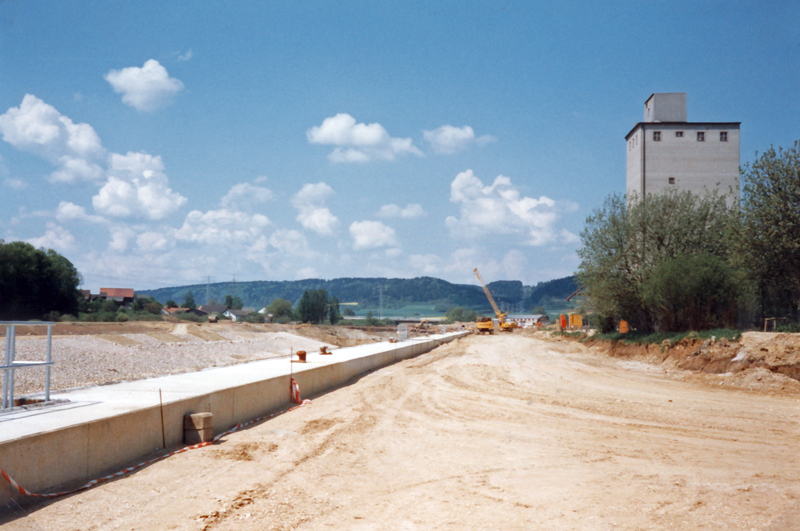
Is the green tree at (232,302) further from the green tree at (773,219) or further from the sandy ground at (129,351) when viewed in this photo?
the green tree at (773,219)

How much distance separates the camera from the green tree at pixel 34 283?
176ft

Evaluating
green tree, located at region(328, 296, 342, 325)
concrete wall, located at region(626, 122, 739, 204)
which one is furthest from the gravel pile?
green tree, located at region(328, 296, 342, 325)

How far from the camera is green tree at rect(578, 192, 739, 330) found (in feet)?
104

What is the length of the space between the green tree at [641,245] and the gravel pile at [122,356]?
19.9 meters

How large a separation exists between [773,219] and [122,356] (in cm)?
3354

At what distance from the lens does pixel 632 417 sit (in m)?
12.5

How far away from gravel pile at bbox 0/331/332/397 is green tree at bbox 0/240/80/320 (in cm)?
2247

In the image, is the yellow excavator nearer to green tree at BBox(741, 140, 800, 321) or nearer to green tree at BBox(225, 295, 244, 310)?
green tree at BBox(741, 140, 800, 321)

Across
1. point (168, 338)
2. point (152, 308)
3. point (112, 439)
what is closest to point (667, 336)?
point (112, 439)

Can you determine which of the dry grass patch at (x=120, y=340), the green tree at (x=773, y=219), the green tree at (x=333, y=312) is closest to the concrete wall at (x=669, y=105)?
the green tree at (x=773, y=219)

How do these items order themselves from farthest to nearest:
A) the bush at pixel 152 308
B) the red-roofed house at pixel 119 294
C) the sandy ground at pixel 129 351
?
the red-roofed house at pixel 119 294, the bush at pixel 152 308, the sandy ground at pixel 129 351

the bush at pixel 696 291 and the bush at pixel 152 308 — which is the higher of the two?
the bush at pixel 696 291

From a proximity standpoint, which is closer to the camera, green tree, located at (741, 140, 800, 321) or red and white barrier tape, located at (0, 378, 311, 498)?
red and white barrier tape, located at (0, 378, 311, 498)

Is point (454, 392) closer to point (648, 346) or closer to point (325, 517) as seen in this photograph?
point (325, 517)
